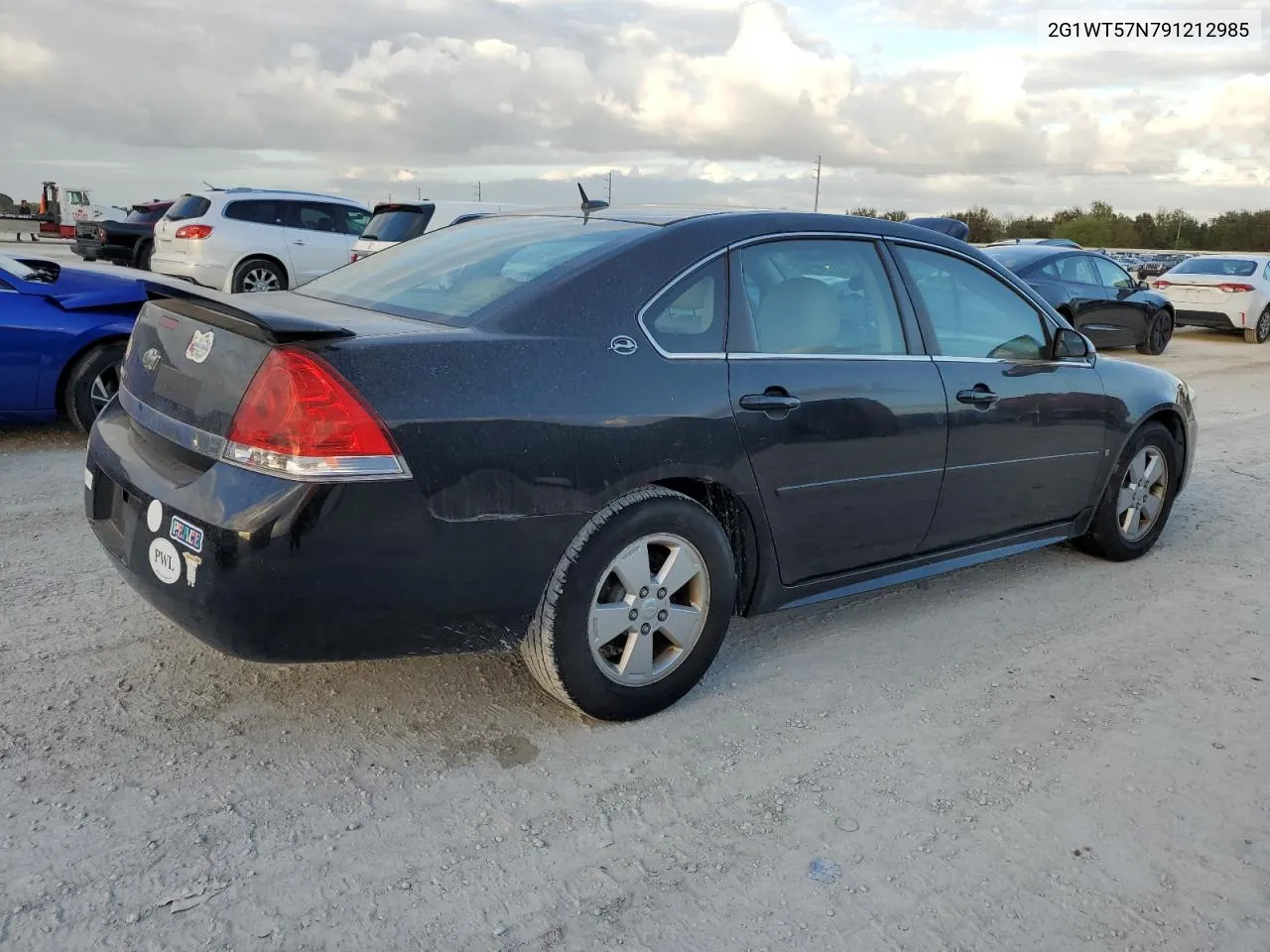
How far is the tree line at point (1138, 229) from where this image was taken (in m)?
61.6

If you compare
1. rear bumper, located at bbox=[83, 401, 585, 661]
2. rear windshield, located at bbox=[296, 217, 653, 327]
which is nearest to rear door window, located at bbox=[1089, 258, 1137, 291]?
rear windshield, located at bbox=[296, 217, 653, 327]

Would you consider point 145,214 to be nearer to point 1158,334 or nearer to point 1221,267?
point 1158,334

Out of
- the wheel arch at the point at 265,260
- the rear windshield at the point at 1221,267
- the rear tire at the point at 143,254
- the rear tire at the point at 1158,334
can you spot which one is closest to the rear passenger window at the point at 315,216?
the wheel arch at the point at 265,260

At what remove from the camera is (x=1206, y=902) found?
2518 mm

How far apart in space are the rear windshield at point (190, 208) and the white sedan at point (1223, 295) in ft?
46.0

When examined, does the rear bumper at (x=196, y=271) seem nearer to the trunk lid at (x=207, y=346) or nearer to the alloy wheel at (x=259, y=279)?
the alloy wheel at (x=259, y=279)

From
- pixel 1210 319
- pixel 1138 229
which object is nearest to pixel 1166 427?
pixel 1210 319

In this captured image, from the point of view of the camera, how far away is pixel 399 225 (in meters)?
12.9

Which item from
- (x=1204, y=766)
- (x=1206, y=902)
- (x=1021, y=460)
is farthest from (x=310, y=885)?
(x=1021, y=460)

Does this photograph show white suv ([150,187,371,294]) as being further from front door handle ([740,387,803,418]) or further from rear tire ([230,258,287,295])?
front door handle ([740,387,803,418])

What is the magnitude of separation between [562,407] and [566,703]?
0.87m

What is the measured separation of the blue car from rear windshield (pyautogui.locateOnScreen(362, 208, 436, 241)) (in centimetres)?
655

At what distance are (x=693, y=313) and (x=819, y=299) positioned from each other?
1.84 ft

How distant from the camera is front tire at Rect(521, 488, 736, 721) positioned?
294cm
